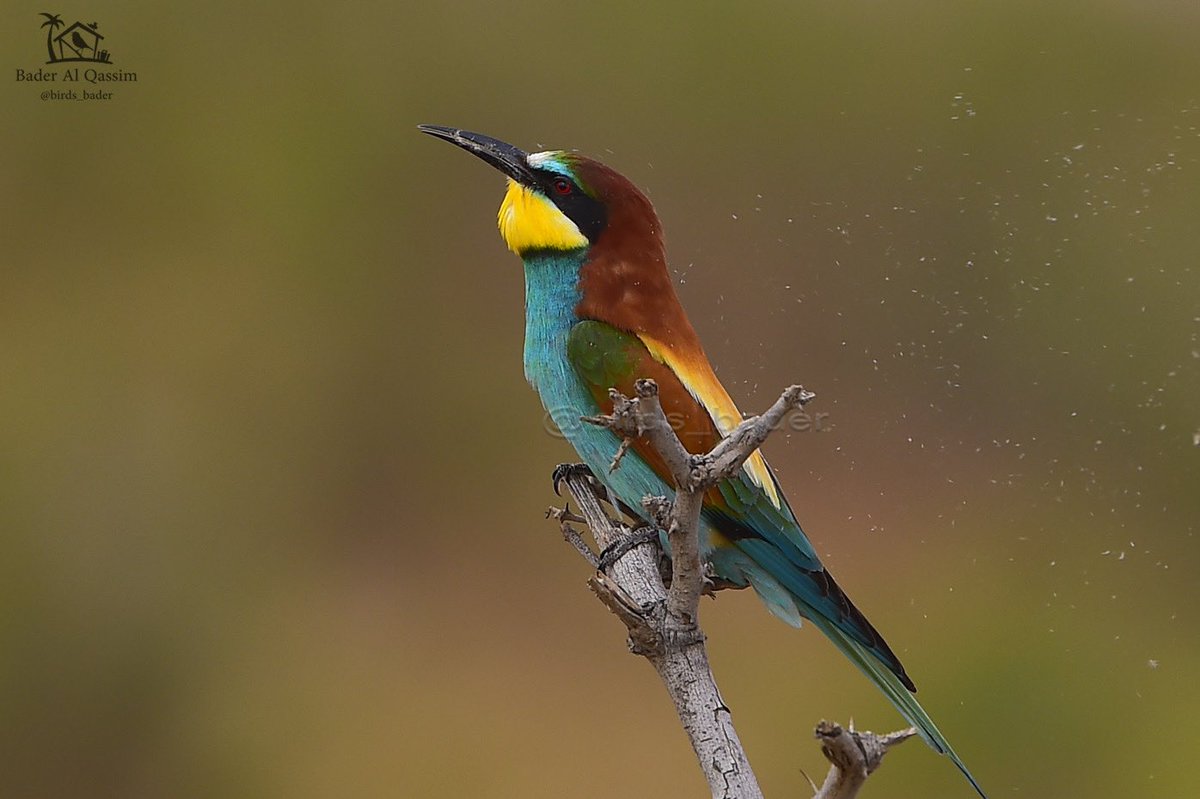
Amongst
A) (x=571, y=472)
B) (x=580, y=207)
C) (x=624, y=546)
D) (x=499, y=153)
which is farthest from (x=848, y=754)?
(x=499, y=153)

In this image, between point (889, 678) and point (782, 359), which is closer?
point (889, 678)

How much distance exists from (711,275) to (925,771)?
139 cm

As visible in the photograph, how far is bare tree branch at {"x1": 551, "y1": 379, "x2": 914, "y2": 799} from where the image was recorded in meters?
1.21

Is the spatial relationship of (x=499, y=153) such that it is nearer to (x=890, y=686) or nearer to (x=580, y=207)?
(x=580, y=207)

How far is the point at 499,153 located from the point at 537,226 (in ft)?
0.52

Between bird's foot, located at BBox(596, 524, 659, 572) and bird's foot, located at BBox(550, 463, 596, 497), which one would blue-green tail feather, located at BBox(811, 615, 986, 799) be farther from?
bird's foot, located at BBox(550, 463, 596, 497)

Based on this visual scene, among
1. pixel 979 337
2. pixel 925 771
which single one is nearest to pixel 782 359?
pixel 979 337

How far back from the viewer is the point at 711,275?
3527mm

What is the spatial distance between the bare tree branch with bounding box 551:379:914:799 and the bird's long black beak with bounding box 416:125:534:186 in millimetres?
590

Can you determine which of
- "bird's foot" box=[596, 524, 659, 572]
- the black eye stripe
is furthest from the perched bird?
"bird's foot" box=[596, 524, 659, 572]

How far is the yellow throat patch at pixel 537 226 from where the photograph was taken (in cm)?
205

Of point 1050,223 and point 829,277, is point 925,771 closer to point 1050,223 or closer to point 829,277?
point 829,277

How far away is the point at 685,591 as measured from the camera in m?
1.43

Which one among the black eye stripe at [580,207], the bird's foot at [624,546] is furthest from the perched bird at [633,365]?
the bird's foot at [624,546]
